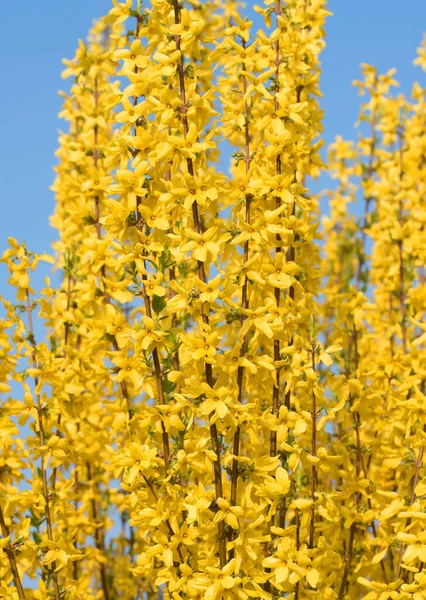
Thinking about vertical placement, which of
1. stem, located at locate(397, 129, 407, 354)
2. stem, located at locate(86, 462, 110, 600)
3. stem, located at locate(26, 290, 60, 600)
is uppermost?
stem, located at locate(397, 129, 407, 354)

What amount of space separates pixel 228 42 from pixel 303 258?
117 cm

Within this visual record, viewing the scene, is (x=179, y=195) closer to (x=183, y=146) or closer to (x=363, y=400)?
(x=183, y=146)

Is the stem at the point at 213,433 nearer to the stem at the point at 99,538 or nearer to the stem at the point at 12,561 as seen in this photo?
the stem at the point at 12,561

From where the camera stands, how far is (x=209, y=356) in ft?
9.61

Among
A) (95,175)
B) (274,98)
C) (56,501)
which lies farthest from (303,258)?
(56,501)

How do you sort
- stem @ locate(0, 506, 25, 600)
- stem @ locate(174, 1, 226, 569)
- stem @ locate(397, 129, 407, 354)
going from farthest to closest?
stem @ locate(397, 129, 407, 354)
stem @ locate(0, 506, 25, 600)
stem @ locate(174, 1, 226, 569)

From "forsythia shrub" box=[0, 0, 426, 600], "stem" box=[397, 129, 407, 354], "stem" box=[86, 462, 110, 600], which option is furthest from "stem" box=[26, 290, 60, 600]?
"stem" box=[397, 129, 407, 354]

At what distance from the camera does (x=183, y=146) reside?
10.1 feet

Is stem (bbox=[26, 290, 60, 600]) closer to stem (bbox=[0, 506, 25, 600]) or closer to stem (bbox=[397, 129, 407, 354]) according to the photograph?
stem (bbox=[0, 506, 25, 600])

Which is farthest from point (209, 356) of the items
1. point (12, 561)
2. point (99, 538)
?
point (99, 538)

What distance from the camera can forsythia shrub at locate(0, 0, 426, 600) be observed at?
309cm

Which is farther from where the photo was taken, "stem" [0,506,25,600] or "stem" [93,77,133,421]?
"stem" [93,77,133,421]

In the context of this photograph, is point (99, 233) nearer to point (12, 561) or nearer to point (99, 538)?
point (12, 561)

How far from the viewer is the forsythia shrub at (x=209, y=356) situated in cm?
309
